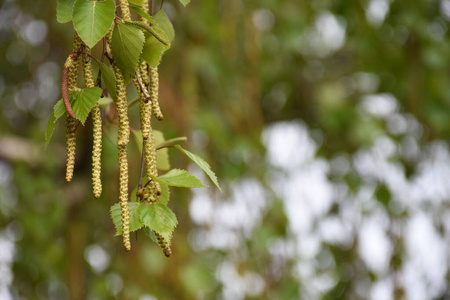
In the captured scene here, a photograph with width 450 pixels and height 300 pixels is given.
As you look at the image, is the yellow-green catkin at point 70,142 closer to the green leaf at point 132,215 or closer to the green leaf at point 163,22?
the green leaf at point 132,215

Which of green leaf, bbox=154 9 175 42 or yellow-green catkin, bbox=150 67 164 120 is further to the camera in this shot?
green leaf, bbox=154 9 175 42

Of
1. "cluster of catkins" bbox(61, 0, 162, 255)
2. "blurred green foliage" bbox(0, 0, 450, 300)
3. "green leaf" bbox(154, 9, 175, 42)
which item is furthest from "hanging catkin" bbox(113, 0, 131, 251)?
"blurred green foliage" bbox(0, 0, 450, 300)

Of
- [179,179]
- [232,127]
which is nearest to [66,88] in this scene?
[179,179]

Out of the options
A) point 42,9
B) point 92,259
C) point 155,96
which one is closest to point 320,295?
point 92,259

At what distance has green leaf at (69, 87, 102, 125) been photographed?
1.74ft

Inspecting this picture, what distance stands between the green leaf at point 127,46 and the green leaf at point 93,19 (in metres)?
0.01

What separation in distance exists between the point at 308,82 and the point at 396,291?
805 mm

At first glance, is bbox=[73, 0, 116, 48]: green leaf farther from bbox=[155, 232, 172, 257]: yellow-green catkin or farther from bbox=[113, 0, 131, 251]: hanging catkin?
bbox=[155, 232, 172, 257]: yellow-green catkin

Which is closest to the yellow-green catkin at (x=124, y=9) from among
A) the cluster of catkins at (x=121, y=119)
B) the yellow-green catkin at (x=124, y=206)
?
the cluster of catkins at (x=121, y=119)

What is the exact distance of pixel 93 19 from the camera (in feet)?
1.75

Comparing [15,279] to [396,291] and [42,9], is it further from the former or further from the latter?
[396,291]

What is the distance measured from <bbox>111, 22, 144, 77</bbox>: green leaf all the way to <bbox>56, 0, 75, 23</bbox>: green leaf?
5 cm

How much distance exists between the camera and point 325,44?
2373 mm

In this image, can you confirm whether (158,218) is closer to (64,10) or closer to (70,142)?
(70,142)
